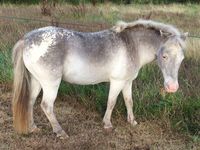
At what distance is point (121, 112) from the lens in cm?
560

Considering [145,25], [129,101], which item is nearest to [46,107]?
[129,101]

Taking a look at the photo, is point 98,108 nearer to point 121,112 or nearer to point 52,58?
point 121,112

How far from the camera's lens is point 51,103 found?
4.84m

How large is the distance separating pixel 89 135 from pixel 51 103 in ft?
2.05

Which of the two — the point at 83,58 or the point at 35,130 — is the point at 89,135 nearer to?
the point at 35,130

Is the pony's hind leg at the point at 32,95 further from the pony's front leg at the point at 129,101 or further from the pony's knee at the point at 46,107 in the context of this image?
the pony's front leg at the point at 129,101

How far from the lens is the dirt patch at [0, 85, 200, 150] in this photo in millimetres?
4746

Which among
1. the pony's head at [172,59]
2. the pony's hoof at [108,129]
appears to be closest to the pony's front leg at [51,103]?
the pony's hoof at [108,129]

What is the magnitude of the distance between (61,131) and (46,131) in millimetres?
285

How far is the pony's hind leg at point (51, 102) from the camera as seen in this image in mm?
4781

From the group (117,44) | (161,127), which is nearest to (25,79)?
(117,44)

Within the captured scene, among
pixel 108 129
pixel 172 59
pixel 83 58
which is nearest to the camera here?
pixel 172 59

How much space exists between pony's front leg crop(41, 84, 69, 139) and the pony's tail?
0.82ft

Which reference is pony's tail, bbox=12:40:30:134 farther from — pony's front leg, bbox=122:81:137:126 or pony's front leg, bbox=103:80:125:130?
pony's front leg, bbox=122:81:137:126
